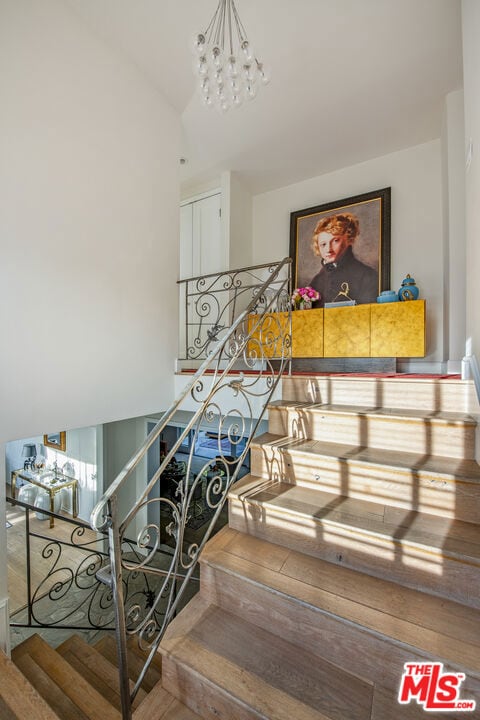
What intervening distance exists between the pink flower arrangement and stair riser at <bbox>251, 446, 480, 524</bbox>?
2.90 m

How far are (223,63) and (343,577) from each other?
3.41m

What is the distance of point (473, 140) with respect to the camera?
185cm

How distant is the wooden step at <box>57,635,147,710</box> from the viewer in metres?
2.04

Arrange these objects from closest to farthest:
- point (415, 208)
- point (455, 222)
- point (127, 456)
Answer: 1. point (455, 222)
2. point (415, 208)
3. point (127, 456)

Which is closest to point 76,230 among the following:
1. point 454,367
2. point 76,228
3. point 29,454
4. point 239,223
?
point 76,228

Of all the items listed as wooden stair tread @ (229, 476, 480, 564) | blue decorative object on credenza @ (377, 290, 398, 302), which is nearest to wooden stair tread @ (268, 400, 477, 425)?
wooden stair tread @ (229, 476, 480, 564)

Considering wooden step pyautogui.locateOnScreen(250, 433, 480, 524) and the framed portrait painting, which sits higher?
the framed portrait painting

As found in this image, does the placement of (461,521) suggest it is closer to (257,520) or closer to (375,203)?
(257,520)

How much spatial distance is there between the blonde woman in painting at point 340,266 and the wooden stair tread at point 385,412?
8.43ft

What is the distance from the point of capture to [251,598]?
1.27 m

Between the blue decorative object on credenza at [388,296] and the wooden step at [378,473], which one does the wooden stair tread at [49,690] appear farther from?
the blue decorative object on credenza at [388,296]

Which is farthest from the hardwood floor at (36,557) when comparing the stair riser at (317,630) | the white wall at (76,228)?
the stair riser at (317,630)

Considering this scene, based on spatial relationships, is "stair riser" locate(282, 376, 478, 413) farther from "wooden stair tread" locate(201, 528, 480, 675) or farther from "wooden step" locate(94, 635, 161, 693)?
"wooden step" locate(94, 635, 161, 693)

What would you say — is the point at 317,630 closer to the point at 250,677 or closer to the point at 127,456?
the point at 250,677
